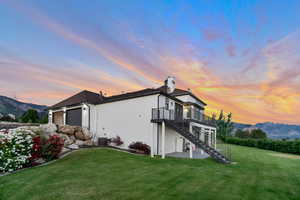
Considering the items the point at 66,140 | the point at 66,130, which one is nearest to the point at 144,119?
the point at 66,140

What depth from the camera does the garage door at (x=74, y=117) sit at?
17689mm

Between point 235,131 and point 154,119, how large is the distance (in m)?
32.8

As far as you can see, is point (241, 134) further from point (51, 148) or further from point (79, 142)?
point (51, 148)

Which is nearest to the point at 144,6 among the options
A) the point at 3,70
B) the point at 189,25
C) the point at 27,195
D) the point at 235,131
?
the point at 189,25

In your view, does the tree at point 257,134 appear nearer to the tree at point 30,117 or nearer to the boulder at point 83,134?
the boulder at point 83,134

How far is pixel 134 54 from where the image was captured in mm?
15828

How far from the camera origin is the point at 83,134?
51.6ft

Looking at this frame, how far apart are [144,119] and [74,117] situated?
914 centimetres

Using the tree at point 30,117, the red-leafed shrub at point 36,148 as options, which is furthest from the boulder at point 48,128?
the tree at point 30,117

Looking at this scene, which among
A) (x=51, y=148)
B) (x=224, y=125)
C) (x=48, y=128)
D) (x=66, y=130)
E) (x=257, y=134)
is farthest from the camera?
(x=224, y=125)

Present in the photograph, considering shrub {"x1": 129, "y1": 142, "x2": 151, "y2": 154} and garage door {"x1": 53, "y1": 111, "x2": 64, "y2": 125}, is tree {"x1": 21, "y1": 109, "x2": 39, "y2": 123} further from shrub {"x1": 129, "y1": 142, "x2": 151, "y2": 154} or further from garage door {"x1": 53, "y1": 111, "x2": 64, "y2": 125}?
shrub {"x1": 129, "y1": 142, "x2": 151, "y2": 154}

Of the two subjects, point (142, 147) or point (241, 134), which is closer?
point (142, 147)

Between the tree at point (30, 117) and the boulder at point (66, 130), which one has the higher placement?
the tree at point (30, 117)

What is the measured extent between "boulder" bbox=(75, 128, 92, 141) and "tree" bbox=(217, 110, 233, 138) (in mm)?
28914
